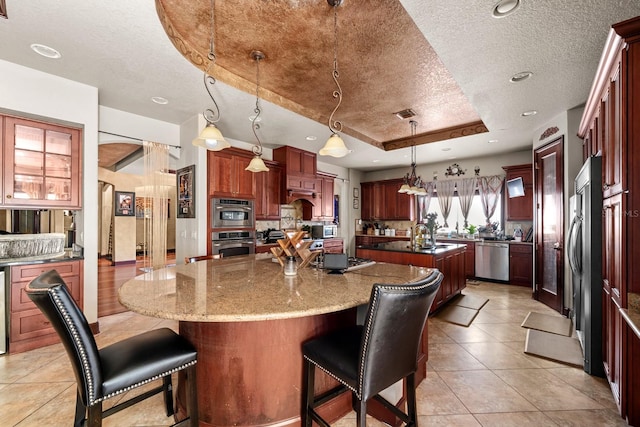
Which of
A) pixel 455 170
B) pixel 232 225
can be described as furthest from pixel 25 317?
pixel 455 170

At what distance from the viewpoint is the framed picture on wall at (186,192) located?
3.95 meters

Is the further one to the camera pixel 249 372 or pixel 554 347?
pixel 554 347

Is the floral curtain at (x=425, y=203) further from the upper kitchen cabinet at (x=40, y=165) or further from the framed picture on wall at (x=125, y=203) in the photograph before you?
the framed picture on wall at (x=125, y=203)

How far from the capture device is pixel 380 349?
3.95ft

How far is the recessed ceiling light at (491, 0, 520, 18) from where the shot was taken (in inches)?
67.1

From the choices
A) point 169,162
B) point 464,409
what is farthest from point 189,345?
point 169,162

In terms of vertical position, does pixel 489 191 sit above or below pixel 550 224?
above

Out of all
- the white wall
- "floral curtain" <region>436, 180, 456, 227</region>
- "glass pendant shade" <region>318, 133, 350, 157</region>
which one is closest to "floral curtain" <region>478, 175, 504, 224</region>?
"floral curtain" <region>436, 180, 456, 227</region>

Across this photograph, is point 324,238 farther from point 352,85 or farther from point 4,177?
point 4,177

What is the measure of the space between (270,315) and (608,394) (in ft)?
8.58

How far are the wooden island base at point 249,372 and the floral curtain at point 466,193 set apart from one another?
6217mm

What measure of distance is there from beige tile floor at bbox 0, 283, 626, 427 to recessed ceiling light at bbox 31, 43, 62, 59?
8.82 ft

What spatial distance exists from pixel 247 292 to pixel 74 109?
3056mm

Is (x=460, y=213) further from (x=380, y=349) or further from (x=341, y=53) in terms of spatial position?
(x=380, y=349)
